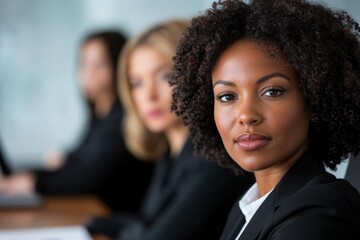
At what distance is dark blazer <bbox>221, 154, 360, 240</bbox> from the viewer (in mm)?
853

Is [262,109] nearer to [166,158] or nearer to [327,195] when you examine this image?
[327,195]

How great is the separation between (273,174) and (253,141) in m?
0.09

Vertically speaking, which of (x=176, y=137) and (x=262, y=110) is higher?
(x=176, y=137)

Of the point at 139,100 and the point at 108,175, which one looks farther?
the point at 108,175

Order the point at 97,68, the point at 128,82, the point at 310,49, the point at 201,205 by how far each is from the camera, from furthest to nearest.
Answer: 1. the point at 97,68
2. the point at 128,82
3. the point at 201,205
4. the point at 310,49

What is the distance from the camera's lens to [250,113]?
980 millimetres

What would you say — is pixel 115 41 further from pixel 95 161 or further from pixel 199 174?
pixel 199 174

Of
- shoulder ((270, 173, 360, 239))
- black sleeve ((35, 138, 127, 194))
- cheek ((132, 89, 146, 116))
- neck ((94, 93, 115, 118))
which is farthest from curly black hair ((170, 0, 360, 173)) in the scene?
neck ((94, 93, 115, 118))

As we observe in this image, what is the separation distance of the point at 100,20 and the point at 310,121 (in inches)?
147

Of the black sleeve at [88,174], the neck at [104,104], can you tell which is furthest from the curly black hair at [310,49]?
the neck at [104,104]

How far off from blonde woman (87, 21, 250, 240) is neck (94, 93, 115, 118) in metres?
0.75

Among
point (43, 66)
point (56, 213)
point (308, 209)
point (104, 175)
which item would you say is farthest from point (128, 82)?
point (43, 66)

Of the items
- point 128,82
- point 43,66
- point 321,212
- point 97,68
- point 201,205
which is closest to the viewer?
point 321,212

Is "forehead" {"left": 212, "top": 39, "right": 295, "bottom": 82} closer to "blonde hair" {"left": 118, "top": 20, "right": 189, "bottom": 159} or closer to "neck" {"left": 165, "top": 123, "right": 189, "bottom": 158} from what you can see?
"blonde hair" {"left": 118, "top": 20, "right": 189, "bottom": 159}
